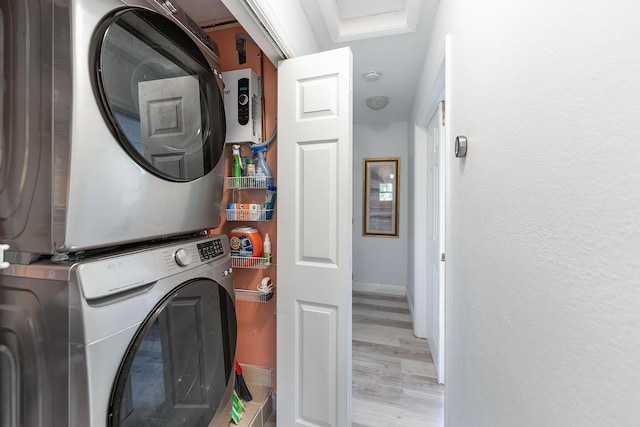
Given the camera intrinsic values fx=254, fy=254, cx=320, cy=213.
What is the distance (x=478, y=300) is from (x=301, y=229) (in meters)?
0.87

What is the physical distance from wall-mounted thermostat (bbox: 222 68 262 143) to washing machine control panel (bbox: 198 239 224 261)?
662 mm

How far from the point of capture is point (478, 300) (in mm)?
830

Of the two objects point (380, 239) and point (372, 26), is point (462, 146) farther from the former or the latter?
point (380, 239)

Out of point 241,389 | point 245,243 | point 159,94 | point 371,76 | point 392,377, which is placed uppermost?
point 371,76

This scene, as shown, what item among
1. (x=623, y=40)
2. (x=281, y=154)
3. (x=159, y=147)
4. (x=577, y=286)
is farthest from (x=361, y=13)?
(x=577, y=286)

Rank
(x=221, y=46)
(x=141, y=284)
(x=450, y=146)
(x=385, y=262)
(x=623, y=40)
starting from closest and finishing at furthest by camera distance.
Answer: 1. (x=623, y=40)
2. (x=141, y=284)
3. (x=450, y=146)
4. (x=221, y=46)
5. (x=385, y=262)

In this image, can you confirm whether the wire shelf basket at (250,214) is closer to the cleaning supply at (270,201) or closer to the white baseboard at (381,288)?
the cleaning supply at (270,201)

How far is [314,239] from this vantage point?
1.38m

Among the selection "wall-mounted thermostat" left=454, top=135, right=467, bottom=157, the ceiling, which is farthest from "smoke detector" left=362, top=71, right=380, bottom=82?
"wall-mounted thermostat" left=454, top=135, right=467, bottom=157

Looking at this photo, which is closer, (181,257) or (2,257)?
(2,257)

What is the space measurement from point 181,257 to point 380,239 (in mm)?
3285

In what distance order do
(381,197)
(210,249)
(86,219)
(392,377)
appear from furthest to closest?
1. (381,197)
2. (392,377)
3. (210,249)
4. (86,219)

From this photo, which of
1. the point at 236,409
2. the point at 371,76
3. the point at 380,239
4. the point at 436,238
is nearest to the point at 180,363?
the point at 236,409

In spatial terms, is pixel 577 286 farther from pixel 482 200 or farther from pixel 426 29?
pixel 426 29
